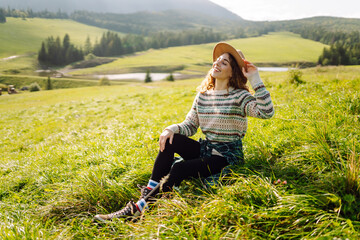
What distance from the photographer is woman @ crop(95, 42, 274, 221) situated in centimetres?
325

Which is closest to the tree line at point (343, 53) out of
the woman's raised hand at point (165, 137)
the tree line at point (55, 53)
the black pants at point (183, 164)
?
the black pants at point (183, 164)

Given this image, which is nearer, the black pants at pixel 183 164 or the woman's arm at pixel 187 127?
the black pants at pixel 183 164

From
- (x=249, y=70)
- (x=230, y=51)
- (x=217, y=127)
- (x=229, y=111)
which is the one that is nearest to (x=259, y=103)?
(x=229, y=111)

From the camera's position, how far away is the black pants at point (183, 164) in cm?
323

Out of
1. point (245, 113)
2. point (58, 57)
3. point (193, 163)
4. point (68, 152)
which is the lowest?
point (68, 152)

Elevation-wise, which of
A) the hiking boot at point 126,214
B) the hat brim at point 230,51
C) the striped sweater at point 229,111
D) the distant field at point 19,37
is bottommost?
the hiking boot at point 126,214

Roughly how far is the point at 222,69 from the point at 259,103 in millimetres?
846

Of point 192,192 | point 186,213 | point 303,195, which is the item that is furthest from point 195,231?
point 303,195

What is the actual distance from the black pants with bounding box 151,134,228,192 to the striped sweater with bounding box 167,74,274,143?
0.26 metres

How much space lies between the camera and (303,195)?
7.68 feet

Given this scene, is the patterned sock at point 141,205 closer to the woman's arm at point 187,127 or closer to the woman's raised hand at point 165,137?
the woman's raised hand at point 165,137

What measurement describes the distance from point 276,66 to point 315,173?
10803 centimetres

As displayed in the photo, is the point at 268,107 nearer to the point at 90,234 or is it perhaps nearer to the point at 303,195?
the point at 303,195

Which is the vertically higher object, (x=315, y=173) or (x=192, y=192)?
(x=315, y=173)
